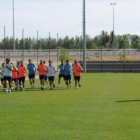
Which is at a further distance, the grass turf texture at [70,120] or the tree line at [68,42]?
the tree line at [68,42]

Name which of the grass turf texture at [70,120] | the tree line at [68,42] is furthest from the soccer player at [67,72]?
the tree line at [68,42]

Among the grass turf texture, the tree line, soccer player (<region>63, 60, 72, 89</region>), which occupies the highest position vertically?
the tree line

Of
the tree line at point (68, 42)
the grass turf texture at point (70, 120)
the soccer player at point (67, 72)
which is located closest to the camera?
the grass turf texture at point (70, 120)

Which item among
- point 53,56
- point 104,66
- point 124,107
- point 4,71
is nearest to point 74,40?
point 53,56

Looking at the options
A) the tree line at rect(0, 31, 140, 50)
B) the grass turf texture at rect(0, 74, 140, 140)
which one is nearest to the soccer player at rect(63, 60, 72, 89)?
the grass turf texture at rect(0, 74, 140, 140)

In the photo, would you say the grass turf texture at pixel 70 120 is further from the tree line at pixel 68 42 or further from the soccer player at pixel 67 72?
the tree line at pixel 68 42

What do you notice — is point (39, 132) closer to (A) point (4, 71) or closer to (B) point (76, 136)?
(B) point (76, 136)

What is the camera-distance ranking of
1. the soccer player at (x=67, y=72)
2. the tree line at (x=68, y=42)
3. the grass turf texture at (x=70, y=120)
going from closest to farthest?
the grass turf texture at (x=70, y=120) < the soccer player at (x=67, y=72) < the tree line at (x=68, y=42)

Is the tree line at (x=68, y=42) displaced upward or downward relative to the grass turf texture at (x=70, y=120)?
upward

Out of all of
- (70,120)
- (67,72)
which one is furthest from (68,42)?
(70,120)

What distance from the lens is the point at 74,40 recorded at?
306 feet

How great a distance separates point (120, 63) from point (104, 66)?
2.08 meters

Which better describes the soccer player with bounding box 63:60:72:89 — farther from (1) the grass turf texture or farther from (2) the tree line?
(2) the tree line

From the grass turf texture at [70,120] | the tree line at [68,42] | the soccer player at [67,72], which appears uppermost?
the tree line at [68,42]
